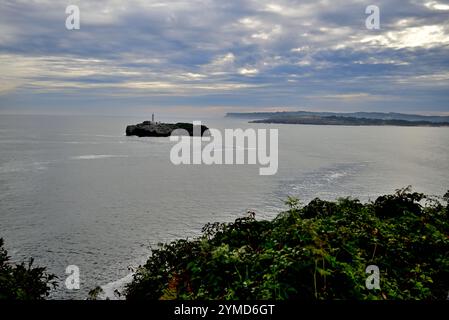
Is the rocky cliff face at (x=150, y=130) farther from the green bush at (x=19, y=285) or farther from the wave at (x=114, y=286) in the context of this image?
the green bush at (x=19, y=285)

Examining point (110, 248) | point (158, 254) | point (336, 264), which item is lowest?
point (110, 248)

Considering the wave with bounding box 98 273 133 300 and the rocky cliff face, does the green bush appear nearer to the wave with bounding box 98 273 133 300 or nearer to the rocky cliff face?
the wave with bounding box 98 273 133 300

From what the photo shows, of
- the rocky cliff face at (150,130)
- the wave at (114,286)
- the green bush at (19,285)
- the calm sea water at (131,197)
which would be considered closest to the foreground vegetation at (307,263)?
the green bush at (19,285)

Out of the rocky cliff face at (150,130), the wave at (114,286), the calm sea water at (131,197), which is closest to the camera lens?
the wave at (114,286)

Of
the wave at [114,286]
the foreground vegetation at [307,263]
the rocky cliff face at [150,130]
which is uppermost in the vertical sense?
the rocky cliff face at [150,130]

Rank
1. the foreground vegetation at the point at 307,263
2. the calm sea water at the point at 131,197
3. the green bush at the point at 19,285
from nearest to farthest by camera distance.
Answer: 1. the foreground vegetation at the point at 307,263
2. the green bush at the point at 19,285
3. the calm sea water at the point at 131,197
